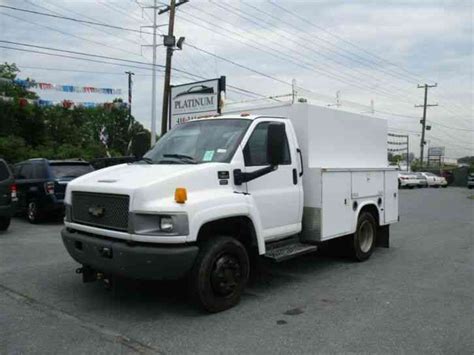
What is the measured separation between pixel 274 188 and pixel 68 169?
863 cm

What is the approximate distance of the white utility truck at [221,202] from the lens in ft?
16.5

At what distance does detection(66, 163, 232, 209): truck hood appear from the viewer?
198 inches

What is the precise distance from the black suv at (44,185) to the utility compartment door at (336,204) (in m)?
7.95

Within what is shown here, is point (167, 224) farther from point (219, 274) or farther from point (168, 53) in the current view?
point (168, 53)

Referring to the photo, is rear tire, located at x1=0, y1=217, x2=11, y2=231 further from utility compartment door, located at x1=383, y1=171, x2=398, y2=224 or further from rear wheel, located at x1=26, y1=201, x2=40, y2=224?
utility compartment door, located at x1=383, y1=171, x2=398, y2=224

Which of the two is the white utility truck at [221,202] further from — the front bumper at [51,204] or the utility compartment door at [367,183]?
the front bumper at [51,204]

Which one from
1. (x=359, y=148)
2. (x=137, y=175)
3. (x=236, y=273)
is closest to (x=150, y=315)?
(x=236, y=273)

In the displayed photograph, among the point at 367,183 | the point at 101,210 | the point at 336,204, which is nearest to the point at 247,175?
the point at 101,210

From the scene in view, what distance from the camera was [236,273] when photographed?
5.68 m

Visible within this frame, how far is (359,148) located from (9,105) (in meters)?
39.9

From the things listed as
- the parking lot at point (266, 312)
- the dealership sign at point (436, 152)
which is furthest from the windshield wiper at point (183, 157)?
the dealership sign at point (436, 152)

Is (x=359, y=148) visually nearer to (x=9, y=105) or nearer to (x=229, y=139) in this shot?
(x=229, y=139)

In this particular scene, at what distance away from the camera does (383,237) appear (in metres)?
9.48

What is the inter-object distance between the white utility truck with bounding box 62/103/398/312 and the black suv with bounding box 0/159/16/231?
5.77 meters
